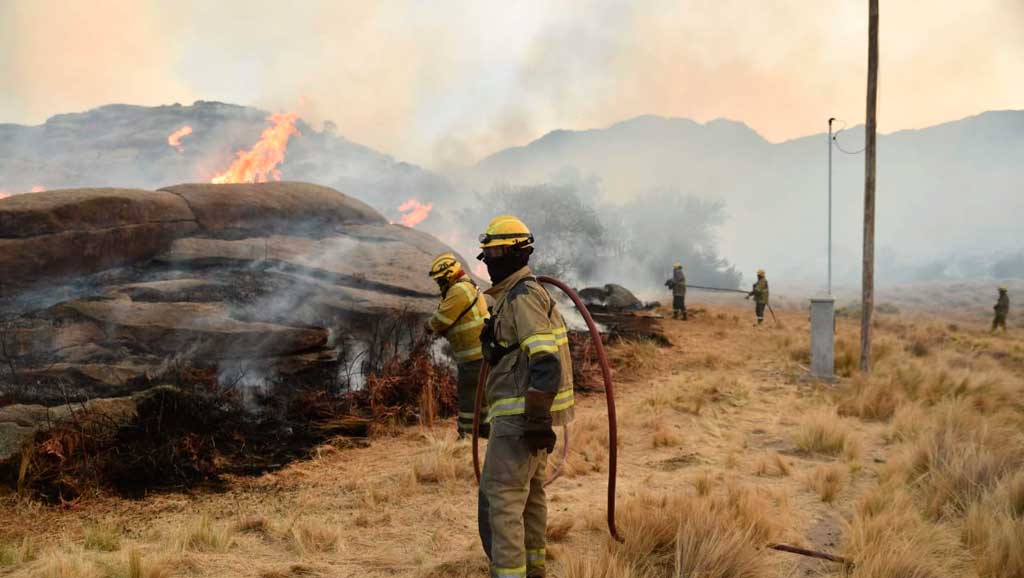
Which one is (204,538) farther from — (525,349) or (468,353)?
(525,349)

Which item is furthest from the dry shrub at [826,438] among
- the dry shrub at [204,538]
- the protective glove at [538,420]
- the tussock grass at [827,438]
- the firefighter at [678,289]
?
the firefighter at [678,289]

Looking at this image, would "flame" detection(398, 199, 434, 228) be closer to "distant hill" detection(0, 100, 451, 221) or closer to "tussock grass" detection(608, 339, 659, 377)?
"distant hill" detection(0, 100, 451, 221)

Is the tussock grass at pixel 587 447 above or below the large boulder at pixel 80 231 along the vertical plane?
below

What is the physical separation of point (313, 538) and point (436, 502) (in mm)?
1270

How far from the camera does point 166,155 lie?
3016cm

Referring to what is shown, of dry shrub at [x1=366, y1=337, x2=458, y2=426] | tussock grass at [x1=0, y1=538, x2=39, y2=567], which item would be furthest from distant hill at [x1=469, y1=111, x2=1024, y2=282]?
tussock grass at [x1=0, y1=538, x2=39, y2=567]

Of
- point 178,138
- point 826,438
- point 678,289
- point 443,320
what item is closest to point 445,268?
point 443,320

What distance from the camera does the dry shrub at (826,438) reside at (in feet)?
23.4

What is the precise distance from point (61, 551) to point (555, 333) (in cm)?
372

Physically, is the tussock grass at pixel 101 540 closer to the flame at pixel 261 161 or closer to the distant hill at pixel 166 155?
the flame at pixel 261 161

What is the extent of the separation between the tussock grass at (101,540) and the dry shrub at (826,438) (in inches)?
271

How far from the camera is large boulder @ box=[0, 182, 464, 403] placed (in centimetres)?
764

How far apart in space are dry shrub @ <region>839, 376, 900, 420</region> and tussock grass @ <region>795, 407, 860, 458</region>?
59.3 inches

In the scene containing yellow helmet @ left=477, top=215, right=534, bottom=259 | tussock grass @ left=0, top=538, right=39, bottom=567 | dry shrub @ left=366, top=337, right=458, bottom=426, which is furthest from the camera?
dry shrub @ left=366, top=337, right=458, bottom=426
